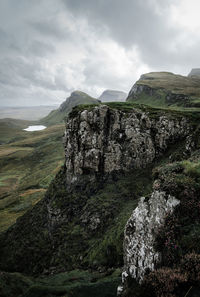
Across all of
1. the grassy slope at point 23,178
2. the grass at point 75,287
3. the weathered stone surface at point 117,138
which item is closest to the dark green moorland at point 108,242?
the grass at point 75,287

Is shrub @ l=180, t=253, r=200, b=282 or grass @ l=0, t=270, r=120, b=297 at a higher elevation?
shrub @ l=180, t=253, r=200, b=282

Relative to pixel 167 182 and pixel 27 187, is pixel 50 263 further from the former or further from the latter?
pixel 27 187

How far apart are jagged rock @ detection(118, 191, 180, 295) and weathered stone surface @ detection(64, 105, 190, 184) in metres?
19.9

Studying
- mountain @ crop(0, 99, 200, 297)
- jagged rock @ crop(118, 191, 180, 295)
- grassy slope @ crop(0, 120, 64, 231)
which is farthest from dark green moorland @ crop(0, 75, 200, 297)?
grassy slope @ crop(0, 120, 64, 231)

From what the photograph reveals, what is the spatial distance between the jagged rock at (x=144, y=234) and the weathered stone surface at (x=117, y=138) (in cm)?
1994

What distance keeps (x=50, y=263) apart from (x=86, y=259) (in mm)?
8503

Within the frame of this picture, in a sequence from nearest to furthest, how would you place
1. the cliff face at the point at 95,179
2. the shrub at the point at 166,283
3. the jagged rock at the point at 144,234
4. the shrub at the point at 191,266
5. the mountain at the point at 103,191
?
the shrub at the point at 166,283, the shrub at the point at 191,266, the jagged rock at the point at 144,234, the mountain at the point at 103,191, the cliff face at the point at 95,179

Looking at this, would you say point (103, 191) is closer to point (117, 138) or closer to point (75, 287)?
point (117, 138)

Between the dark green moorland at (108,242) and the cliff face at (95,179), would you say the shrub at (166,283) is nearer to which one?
the dark green moorland at (108,242)

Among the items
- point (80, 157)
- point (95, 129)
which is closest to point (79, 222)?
point (80, 157)

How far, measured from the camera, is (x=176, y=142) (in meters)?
31.4

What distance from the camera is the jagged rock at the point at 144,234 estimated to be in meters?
10.6

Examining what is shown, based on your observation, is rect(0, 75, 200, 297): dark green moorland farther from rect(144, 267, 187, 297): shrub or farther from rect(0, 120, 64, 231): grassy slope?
rect(0, 120, 64, 231): grassy slope

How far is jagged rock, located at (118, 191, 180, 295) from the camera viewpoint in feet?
34.9
